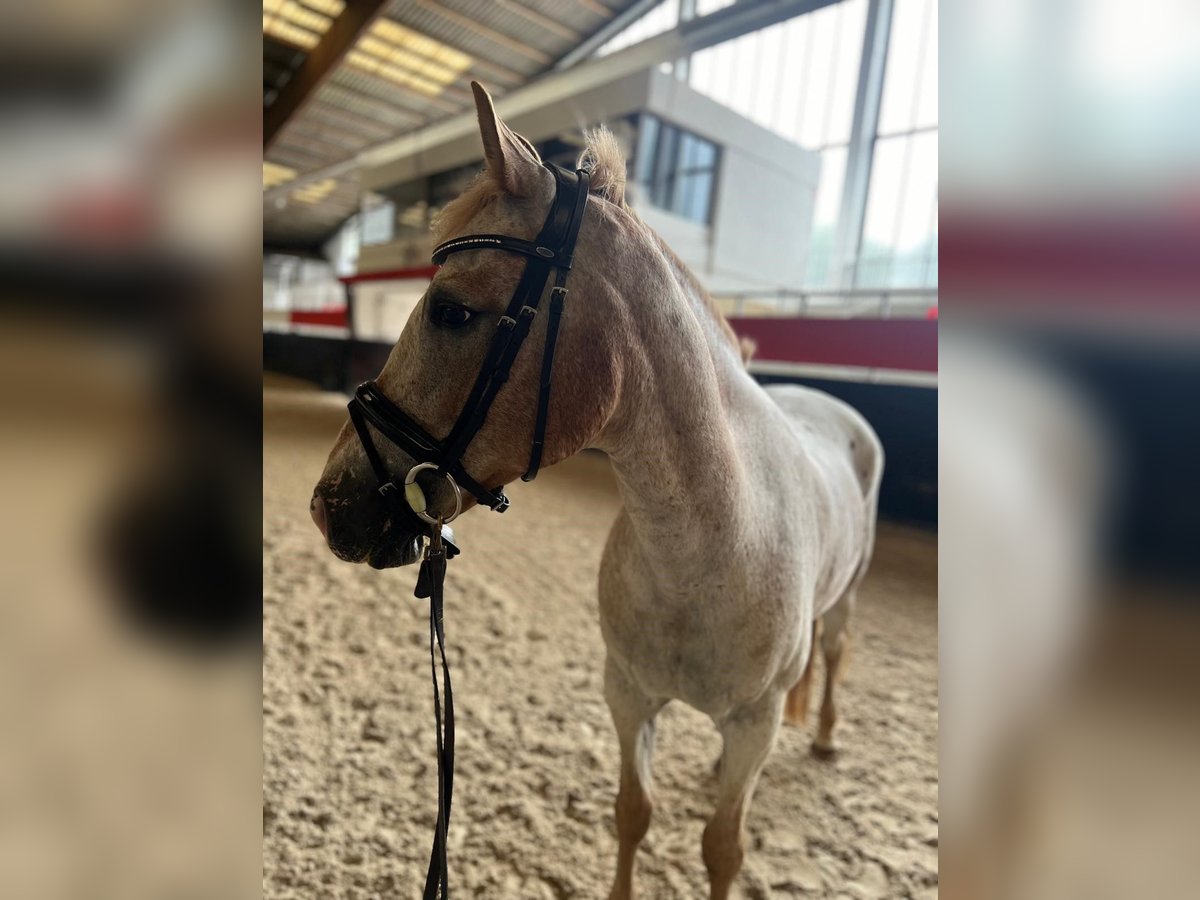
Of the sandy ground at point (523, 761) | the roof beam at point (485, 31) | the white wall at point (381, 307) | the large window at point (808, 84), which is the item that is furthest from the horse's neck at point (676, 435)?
the roof beam at point (485, 31)

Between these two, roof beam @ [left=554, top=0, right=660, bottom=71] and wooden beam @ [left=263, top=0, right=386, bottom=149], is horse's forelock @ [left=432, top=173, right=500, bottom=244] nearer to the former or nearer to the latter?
wooden beam @ [left=263, top=0, right=386, bottom=149]

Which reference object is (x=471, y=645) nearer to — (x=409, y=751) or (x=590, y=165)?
(x=409, y=751)

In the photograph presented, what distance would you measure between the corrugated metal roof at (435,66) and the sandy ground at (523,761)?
795cm

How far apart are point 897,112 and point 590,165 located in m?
9.65

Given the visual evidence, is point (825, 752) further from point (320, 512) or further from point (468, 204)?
point (468, 204)

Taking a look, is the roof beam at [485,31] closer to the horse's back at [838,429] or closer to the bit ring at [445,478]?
the horse's back at [838,429]

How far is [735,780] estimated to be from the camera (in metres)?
1.31

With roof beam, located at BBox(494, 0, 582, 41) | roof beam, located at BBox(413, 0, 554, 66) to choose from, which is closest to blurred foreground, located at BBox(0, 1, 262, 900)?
roof beam, located at BBox(413, 0, 554, 66)

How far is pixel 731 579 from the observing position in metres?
1.11

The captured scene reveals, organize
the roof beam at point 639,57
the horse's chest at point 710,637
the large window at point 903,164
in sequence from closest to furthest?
1. the horse's chest at point 710,637
2. the roof beam at point 639,57
3. the large window at point 903,164

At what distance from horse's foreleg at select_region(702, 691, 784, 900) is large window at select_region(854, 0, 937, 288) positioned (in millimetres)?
7776

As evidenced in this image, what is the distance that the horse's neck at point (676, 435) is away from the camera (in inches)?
37.2

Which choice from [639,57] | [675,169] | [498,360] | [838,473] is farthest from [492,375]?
[675,169]

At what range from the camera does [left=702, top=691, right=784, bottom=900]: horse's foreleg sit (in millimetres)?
1267
